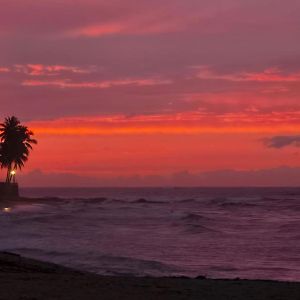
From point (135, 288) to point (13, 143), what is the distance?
65225mm

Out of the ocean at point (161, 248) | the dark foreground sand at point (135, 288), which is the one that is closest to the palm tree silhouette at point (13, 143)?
the ocean at point (161, 248)

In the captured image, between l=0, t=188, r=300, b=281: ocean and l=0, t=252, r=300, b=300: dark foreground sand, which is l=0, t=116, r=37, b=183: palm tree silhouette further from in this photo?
l=0, t=252, r=300, b=300: dark foreground sand

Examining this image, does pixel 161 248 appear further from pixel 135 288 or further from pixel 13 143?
pixel 13 143

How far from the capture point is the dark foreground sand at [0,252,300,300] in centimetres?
1064

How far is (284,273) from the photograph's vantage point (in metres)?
19.5

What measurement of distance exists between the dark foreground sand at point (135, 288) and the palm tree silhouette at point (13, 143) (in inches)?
2485

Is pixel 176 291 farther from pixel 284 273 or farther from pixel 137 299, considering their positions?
pixel 284 273

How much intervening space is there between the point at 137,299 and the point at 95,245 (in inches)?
656

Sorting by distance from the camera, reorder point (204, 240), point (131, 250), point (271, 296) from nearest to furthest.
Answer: point (271, 296) → point (131, 250) → point (204, 240)

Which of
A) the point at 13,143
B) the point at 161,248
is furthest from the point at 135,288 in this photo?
the point at 13,143

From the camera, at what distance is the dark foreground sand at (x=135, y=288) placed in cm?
1064

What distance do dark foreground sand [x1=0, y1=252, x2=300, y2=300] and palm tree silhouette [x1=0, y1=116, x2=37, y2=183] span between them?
63108mm

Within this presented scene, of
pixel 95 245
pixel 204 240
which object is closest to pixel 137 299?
pixel 95 245

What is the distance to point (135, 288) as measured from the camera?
11773 mm
